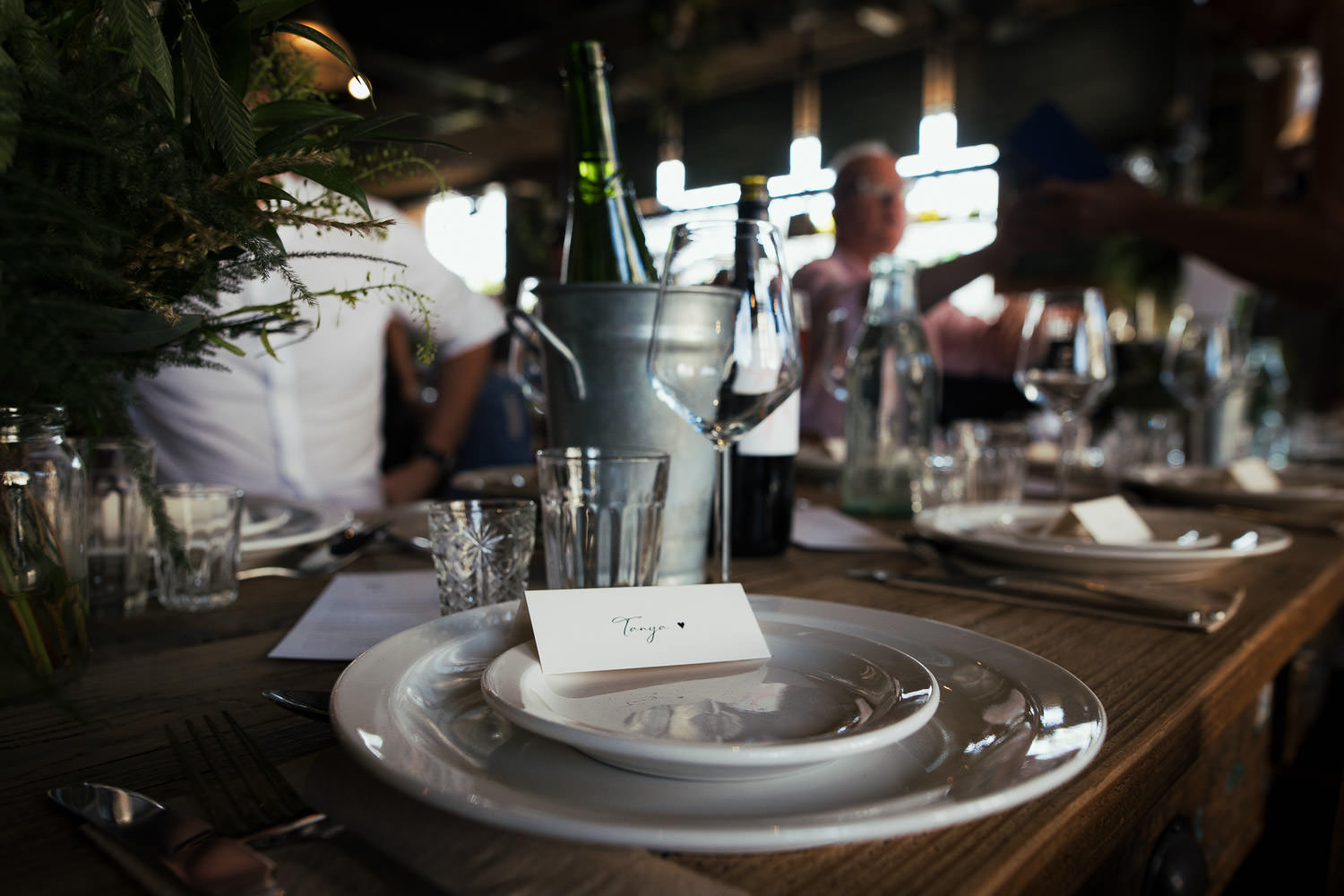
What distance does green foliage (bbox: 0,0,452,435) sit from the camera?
36 centimetres

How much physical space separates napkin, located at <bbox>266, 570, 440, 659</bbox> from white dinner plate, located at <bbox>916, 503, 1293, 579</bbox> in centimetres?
51

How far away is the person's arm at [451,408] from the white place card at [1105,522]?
1.78m

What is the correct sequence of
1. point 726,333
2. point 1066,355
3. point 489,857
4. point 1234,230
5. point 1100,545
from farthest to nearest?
point 1234,230 → point 1066,355 → point 1100,545 → point 726,333 → point 489,857

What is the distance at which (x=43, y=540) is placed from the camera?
0.51m

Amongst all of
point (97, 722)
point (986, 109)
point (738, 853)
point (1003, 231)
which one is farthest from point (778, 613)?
point (986, 109)

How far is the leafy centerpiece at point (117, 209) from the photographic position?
356mm

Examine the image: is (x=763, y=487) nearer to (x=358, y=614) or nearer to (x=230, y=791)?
(x=358, y=614)

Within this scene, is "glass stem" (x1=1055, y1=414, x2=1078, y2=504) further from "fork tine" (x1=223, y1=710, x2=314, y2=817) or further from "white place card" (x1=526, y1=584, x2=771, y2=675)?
"fork tine" (x1=223, y1=710, x2=314, y2=817)

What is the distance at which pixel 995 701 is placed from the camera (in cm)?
42

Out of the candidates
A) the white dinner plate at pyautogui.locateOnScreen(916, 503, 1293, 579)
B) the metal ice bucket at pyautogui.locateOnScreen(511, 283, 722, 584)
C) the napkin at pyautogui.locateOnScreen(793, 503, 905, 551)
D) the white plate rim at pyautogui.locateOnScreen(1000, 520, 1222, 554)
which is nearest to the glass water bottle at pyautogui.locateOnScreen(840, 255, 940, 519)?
the napkin at pyautogui.locateOnScreen(793, 503, 905, 551)

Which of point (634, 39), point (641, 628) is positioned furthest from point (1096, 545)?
point (634, 39)

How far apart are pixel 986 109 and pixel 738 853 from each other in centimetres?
715

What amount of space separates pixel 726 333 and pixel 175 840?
45 centimetres

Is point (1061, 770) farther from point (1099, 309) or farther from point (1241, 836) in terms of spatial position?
point (1099, 309)
